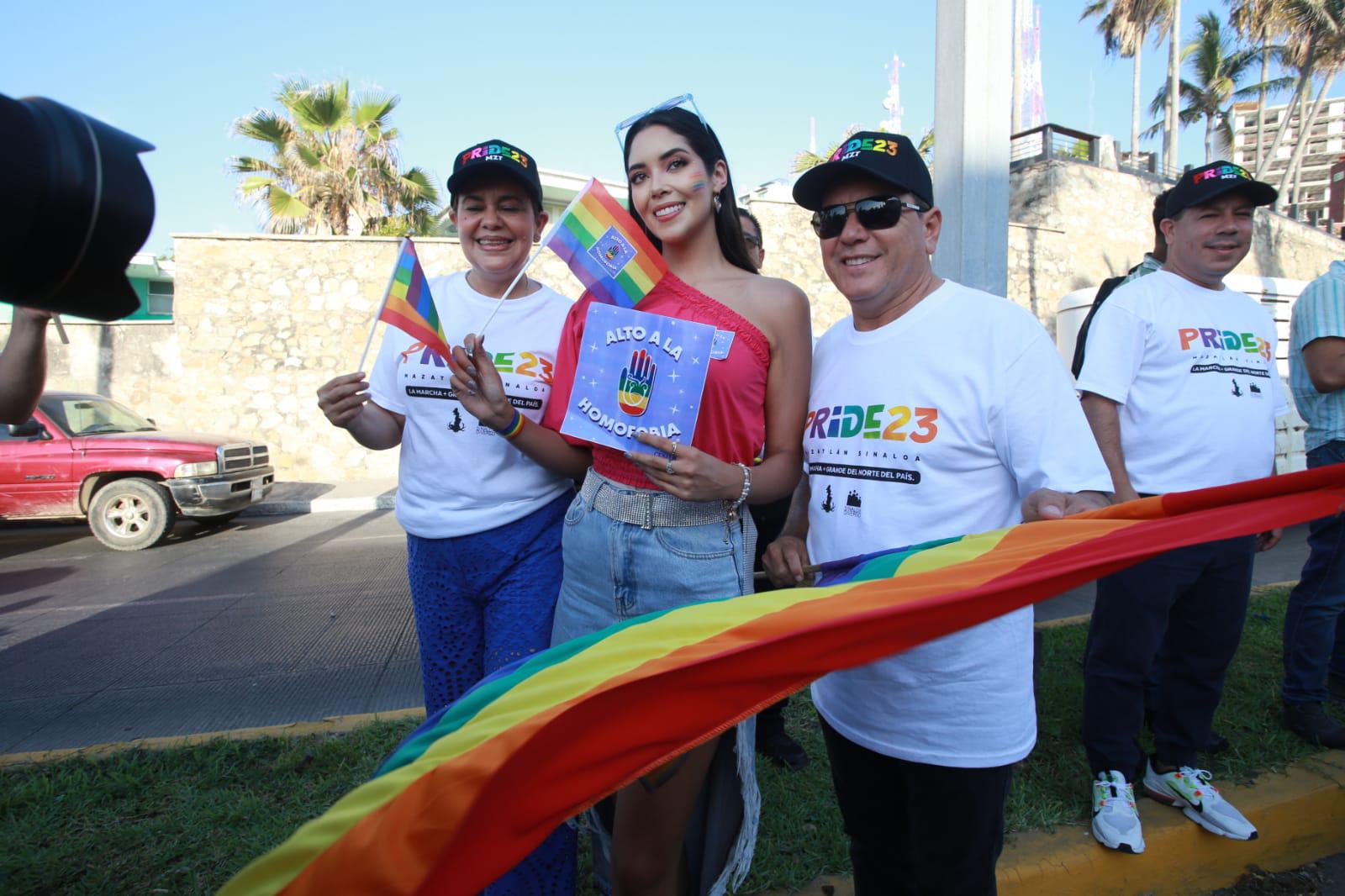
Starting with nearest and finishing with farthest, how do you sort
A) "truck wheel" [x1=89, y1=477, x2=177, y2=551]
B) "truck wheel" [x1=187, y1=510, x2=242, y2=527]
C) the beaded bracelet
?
the beaded bracelet, "truck wheel" [x1=89, y1=477, x2=177, y2=551], "truck wheel" [x1=187, y1=510, x2=242, y2=527]

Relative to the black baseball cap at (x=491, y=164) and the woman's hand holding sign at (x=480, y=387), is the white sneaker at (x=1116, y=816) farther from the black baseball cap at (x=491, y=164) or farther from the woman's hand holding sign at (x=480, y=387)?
the black baseball cap at (x=491, y=164)

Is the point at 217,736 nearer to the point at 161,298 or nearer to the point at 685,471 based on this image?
the point at 685,471

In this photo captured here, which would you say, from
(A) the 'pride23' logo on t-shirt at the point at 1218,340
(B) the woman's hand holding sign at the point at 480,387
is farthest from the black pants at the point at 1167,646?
(B) the woman's hand holding sign at the point at 480,387

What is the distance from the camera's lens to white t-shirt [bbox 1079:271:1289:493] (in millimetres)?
2994

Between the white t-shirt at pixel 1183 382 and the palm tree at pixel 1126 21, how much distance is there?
43.1m

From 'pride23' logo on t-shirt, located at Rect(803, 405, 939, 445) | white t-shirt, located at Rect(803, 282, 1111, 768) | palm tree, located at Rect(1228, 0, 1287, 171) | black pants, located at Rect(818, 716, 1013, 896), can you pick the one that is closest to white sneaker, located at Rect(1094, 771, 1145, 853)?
black pants, located at Rect(818, 716, 1013, 896)

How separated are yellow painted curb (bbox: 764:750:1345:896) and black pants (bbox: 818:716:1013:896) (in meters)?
0.65

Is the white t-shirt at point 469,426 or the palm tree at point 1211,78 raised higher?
the palm tree at point 1211,78

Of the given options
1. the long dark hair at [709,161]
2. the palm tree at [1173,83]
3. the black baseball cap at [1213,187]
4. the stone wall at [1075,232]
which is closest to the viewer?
the long dark hair at [709,161]

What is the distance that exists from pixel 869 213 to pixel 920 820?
148 centimetres

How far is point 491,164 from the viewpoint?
256 cm

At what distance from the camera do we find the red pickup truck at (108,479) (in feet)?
33.8

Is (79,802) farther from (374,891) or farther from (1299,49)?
(1299,49)

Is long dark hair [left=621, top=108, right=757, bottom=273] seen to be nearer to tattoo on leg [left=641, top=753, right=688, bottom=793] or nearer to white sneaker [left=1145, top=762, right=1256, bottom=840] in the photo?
tattoo on leg [left=641, top=753, right=688, bottom=793]
